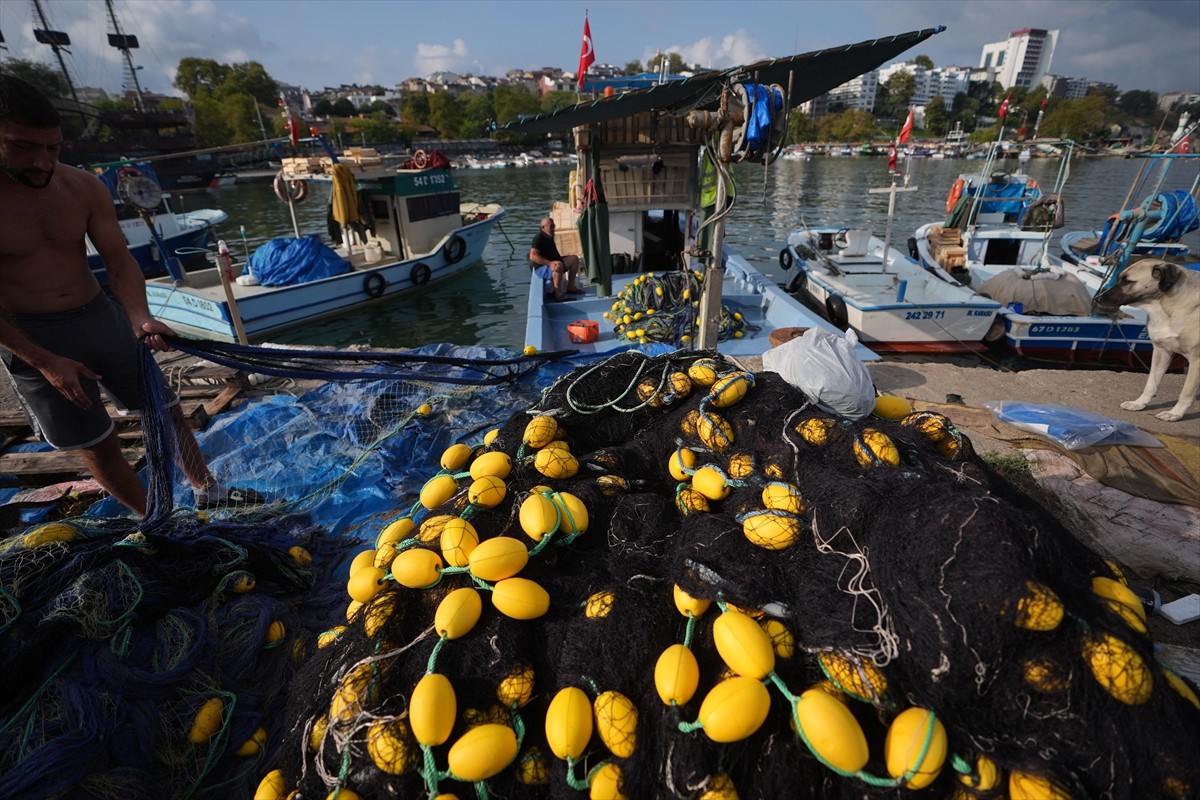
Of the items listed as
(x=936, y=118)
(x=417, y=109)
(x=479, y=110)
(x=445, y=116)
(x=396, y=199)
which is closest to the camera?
(x=396, y=199)

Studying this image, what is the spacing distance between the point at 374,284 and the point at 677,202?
25.6 ft

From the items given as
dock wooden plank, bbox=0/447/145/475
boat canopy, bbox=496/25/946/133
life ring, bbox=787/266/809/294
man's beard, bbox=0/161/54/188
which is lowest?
life ring, bbox=787/266/809/294

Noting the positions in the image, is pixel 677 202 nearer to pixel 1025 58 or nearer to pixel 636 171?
pixel 636 171

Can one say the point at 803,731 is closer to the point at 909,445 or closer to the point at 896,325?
the point at 909,445

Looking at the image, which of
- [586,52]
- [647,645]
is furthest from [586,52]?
[647,645]

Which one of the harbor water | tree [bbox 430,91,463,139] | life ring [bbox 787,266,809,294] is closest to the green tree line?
tree [bbox 430,91,463,139]

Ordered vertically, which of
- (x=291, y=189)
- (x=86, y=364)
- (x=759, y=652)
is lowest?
(x=759, y=652)

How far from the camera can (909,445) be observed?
89.2 inches

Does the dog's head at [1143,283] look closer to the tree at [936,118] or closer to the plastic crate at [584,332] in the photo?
the plastic crate at [584,332]

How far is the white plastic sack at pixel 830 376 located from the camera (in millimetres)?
3025

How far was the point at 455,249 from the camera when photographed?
15.1m

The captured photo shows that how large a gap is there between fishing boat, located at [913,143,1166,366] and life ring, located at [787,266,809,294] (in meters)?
2.91

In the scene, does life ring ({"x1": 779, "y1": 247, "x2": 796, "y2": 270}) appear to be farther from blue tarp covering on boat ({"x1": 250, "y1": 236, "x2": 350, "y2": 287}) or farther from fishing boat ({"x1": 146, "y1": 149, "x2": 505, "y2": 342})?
blue tarp covering on boat ({"x1": 250, "y1": 236, "x2": 350, "y2": 287})

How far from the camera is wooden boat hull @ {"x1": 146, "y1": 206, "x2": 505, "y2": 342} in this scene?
1085 cm
